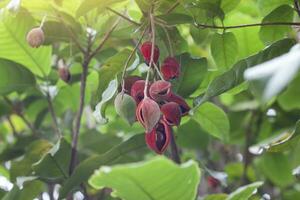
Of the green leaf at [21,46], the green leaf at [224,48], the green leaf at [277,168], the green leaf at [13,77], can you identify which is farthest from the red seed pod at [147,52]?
the green leaf at [277,168]

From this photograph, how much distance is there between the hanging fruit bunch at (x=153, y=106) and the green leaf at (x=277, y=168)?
0.85m

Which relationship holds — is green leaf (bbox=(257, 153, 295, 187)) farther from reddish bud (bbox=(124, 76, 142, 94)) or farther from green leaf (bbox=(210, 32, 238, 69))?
reddish bud (bbox=(124, 76, 142, 94))

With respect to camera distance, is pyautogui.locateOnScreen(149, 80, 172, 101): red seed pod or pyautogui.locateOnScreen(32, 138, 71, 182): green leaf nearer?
pyautogui.locateOnScreen(149, 80, 172, 101): red seed pod

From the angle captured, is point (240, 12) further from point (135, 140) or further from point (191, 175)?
point (191, 175)

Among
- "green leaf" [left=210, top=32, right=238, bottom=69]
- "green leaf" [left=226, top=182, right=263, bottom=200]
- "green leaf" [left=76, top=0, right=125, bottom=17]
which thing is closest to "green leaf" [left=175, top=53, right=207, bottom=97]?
"green leaf" [left=210, top=32, right=238, bottom=69]

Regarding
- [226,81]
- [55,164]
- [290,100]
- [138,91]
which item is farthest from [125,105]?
[290,100]

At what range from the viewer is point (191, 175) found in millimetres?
774

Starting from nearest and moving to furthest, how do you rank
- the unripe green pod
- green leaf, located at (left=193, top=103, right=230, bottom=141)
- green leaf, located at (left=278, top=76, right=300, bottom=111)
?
the unripe green pod → green leaf, located at (left=193, top=103, right=230, bottom=141) → green leaf, located at (left=278, top=76, right=300, bottom=111)

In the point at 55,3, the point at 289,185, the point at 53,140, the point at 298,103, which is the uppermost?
the point at 55,3

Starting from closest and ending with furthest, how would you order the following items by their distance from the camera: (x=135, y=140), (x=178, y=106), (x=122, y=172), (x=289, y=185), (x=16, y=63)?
(x=122, y=172), (x=178, y=106), (x=135, y=140), (x=16, y=63), (x=289, y=185)

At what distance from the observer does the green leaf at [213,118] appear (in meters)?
1.25

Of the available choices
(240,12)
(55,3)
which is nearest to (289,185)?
(240,12)

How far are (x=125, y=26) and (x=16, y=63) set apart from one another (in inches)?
10.3

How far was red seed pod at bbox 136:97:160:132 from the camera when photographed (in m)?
0.86
